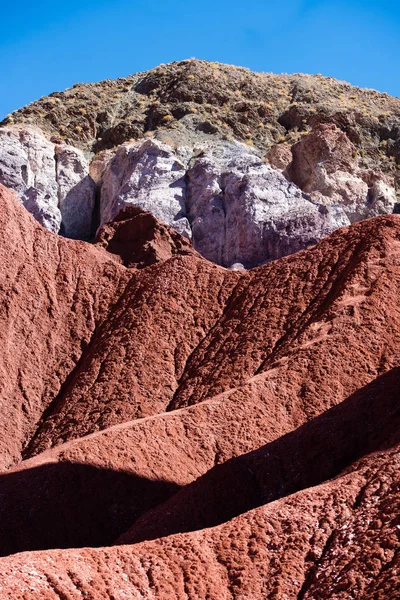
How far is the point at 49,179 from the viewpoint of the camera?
60.9m

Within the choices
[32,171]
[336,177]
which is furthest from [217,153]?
[32,171]

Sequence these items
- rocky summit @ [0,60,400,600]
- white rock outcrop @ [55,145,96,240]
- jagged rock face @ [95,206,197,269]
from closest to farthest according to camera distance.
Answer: rocky summit @ [0,60,400,600] → jagged rock face @ [95,206,197,269] → white rock outcrop @ [55,145,96,240]

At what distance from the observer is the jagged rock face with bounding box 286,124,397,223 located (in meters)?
58.6

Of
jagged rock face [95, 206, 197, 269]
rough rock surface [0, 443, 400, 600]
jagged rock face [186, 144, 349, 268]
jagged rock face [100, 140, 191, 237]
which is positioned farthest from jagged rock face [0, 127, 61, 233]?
rough rock surface [0, 443, 400, 600]

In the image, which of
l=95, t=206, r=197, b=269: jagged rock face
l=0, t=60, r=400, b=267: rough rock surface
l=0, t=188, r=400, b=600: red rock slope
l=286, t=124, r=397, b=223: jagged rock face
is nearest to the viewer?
l=0, t=188, r=400, b=600: red rock slope

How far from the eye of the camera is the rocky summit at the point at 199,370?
645 inches

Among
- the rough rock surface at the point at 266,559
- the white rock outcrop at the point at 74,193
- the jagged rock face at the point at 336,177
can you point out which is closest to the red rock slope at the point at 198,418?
the rough rock surface at the point at 266,559

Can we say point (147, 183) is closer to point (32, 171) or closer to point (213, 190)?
point (213, 190)

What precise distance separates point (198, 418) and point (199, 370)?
18.0ft

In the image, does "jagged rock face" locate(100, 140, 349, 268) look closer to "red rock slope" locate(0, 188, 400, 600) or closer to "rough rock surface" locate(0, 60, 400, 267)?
"rough rock surface" locate(0, 60, 400, 267)

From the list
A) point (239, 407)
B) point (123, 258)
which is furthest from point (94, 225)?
point (239, 407)

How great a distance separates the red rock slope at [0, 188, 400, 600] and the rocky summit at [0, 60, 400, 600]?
6cm

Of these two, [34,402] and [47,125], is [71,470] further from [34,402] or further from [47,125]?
[47,125]

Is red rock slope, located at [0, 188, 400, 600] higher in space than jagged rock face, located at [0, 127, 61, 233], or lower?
lower
